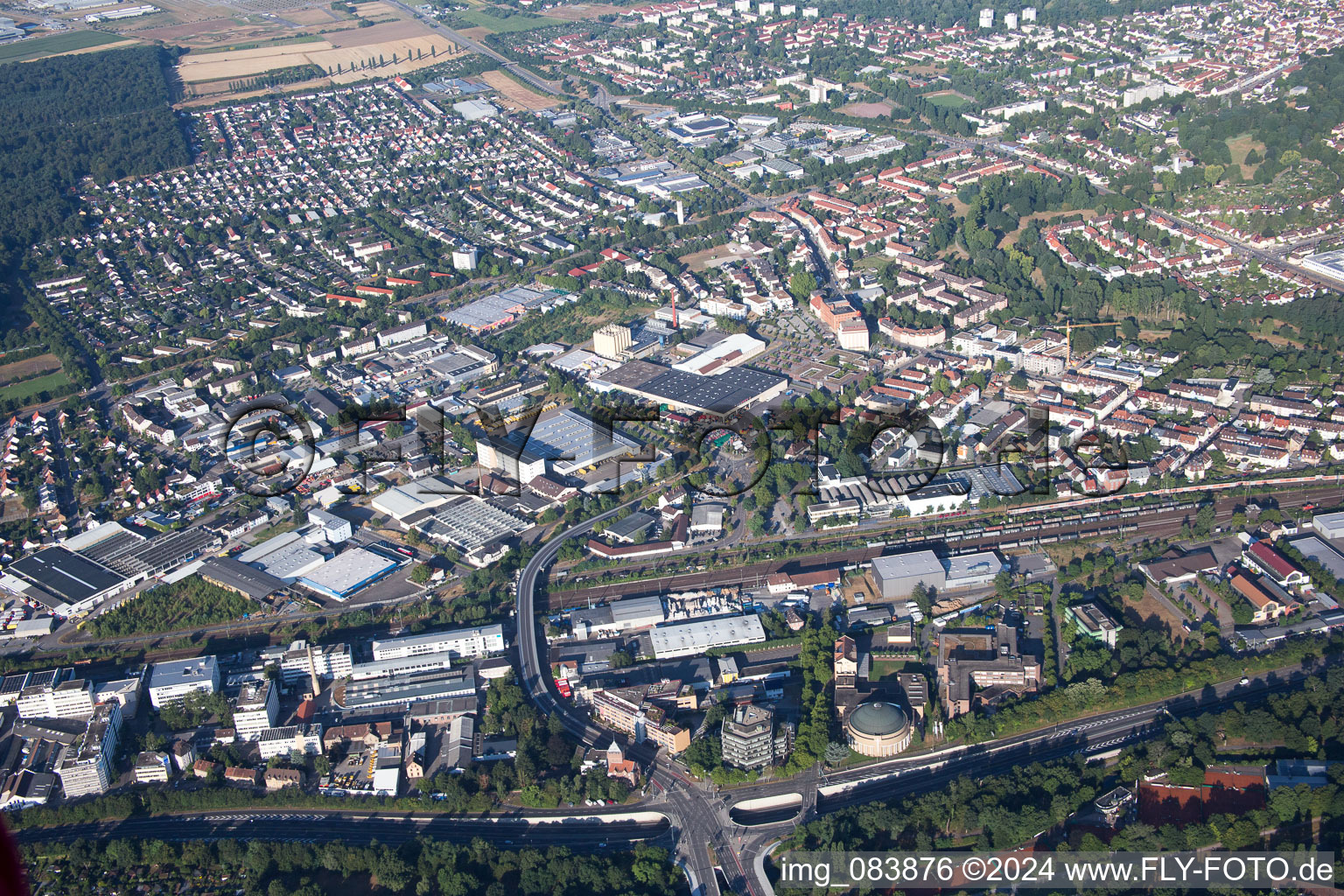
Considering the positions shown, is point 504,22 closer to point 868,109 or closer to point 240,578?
point 868,109

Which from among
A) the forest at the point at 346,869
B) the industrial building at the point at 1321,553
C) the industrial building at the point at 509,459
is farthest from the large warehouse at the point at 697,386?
the forest at the point at 346,869

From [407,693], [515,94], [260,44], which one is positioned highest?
[260,44]

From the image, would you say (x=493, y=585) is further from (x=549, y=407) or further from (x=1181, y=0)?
(x=1181, y=0)

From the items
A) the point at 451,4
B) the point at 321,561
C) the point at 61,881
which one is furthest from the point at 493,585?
the point at 451,4

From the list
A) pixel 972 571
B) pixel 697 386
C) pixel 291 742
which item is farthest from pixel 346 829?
pixel 697 386

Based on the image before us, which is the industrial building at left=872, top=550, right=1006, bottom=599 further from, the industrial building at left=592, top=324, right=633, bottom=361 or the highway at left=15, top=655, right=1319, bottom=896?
the industrial building at left=592, top=324, right=633, bottom=361

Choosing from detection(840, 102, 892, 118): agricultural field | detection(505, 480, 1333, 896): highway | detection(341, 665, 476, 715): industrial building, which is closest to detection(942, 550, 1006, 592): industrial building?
detection(505, 480, 1333, 896): highway
